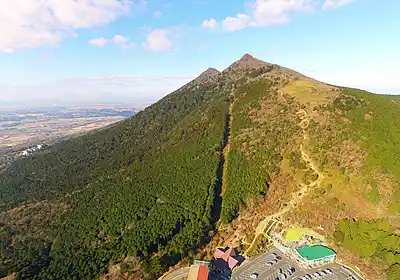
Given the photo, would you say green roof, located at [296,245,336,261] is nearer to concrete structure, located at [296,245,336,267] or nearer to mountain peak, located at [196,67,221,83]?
concrete structure, located at [296,245,336,267]

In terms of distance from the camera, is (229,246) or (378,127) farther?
(378,127)

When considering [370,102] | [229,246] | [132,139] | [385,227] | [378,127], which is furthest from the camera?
[132,139]

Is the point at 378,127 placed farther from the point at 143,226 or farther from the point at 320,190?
the point at 143,226

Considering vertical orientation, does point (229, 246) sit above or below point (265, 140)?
below

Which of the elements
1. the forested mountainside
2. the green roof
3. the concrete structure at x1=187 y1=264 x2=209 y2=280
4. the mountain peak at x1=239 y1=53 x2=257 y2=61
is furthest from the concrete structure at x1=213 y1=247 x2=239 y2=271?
the mountain peak at x1=239 y1=53 x2=257 y2=61

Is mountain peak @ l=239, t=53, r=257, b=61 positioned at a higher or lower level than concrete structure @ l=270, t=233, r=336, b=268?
higher

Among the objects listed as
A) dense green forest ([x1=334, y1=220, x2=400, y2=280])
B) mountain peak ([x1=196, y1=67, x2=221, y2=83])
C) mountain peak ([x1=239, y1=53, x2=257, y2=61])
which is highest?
mountain peak ([x1=239, y1=53, x2=257, y2=61])

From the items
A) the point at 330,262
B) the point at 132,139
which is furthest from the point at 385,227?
the point at 132,139

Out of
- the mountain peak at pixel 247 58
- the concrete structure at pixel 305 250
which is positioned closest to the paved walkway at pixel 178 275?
the concrete structure at pixel 305 250
